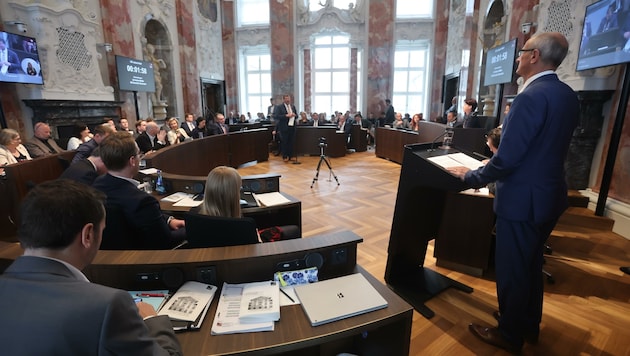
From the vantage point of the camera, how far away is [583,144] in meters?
4.02

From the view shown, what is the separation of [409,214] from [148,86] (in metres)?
8.48

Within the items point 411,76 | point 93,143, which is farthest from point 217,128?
point 411,76

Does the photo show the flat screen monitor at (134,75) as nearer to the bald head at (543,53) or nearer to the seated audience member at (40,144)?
the seated audience member at (40,144)

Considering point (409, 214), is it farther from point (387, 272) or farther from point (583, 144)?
point (583, 144)

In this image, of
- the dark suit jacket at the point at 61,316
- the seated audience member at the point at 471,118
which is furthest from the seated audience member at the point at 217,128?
the dark suit jacket at the point at 61,316

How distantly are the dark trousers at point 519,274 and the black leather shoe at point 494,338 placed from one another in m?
0.05

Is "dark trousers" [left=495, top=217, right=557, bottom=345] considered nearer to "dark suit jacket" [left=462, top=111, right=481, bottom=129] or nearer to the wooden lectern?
the wooden lectern

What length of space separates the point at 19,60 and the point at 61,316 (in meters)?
6.75

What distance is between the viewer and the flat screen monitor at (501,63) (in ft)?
18.7

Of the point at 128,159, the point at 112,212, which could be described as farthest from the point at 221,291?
the point at 128,159

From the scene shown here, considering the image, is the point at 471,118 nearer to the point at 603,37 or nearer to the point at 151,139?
the point at 603,37

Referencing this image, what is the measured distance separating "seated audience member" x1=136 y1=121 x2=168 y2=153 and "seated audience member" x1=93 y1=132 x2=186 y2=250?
3648 mm

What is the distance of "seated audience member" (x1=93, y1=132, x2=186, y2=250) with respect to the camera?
1.74m

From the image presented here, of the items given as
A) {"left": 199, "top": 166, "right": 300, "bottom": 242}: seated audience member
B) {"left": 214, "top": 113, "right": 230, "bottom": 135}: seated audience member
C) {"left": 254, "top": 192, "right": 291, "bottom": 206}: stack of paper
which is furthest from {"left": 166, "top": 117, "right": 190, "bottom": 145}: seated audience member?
{"left": 199, "top": 166, "right": 300, "bottom": 242}: seated audience member
